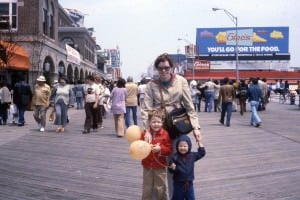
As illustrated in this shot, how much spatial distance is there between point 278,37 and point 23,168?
262 feet

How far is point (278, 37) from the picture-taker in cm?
8269

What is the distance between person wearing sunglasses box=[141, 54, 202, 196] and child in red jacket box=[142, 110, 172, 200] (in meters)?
0.11

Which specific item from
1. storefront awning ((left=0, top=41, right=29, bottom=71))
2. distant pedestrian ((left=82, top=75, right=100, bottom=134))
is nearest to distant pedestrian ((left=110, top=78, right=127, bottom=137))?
distant pedestrian ((left=82, top=75, right=100, bottom=134))

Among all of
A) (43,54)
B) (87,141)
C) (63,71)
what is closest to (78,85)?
(43,54)

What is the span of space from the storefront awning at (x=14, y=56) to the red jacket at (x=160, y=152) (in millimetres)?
18140

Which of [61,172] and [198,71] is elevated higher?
[198,71]

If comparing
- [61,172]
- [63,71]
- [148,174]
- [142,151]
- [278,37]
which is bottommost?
[61,172]

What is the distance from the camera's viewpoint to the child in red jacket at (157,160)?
4754 millimetres

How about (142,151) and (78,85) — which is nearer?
(142,151)

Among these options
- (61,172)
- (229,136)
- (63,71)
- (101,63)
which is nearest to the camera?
(61,172)

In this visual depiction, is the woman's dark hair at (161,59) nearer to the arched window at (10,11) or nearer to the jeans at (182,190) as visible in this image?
the jeans at (182,190)

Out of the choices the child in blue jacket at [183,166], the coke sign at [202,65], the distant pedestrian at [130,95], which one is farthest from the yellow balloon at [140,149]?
the coke sign at [202,65]

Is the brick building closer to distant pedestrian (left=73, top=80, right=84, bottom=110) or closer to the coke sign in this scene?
distant pedestrian (left=73, top=80, right=84, bottom=110)

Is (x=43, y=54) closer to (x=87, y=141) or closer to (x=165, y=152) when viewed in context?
(x=87, y=141)
